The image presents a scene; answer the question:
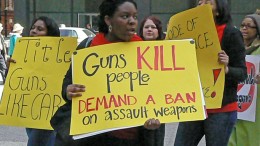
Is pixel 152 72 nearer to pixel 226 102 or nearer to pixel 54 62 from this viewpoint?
pixel 226 102

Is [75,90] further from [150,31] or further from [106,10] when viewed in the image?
[150,31]

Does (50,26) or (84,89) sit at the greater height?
(50,26)

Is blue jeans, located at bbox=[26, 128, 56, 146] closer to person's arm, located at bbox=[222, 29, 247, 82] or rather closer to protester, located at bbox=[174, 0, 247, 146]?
protester, located at bbox=[174, 0, 247, 146]

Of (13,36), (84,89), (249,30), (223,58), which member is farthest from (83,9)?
(84,89)

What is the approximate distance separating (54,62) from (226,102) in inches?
51.6

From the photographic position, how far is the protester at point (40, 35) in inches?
181

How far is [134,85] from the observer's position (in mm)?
3221

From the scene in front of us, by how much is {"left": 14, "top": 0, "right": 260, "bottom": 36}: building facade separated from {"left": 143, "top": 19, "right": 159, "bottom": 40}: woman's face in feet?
69.5

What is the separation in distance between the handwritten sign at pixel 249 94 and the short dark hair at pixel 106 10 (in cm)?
220

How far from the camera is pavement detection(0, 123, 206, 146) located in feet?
23.8

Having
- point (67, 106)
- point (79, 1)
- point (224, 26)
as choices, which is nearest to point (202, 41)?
point (224, 26)

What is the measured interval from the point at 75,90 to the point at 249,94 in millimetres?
2473

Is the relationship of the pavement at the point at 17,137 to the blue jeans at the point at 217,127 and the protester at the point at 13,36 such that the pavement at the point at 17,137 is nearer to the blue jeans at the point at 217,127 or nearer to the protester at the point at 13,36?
the blue jeans at the point at 217,127

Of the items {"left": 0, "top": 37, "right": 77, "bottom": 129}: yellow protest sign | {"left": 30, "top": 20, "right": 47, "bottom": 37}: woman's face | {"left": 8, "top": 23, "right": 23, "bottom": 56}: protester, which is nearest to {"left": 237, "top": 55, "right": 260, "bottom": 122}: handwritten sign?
{"left": 0, "top": 37, "right": 77, "bottom": 129}: yellow protest sign
